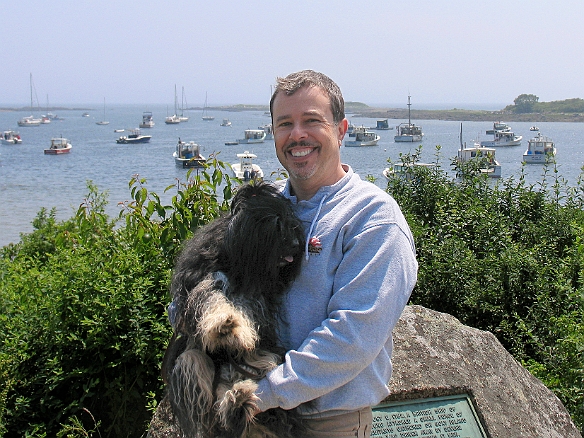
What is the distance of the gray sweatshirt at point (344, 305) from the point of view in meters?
2.03

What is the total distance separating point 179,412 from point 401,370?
65.8 inches

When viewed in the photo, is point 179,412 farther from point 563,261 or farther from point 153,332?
point 563,261

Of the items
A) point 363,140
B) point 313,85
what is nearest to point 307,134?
point 313,85

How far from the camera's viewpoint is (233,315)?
2.17m

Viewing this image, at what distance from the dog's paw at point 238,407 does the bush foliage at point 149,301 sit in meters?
1.96

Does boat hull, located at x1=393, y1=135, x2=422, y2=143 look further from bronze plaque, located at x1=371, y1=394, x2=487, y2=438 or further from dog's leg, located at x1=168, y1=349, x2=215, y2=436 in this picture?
dog's leg, located at x1=168, y1=349, x2=215, y2=436

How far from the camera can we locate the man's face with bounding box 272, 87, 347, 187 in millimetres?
2346

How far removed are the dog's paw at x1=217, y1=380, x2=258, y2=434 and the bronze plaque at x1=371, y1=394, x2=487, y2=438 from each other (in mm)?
1316

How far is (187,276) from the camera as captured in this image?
2.46 metres

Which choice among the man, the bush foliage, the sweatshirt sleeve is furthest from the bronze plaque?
the sweatshirt sleeve

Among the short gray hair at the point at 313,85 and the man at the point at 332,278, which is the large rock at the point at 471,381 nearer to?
the man at the point at 332,278

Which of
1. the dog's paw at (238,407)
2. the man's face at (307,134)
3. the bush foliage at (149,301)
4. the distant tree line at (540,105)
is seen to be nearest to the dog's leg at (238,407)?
the dog's paw at (238,407)

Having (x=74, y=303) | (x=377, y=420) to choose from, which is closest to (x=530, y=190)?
(x=377, y=420)

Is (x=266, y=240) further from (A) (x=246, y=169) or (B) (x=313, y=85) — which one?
(A) (x=246, y=169)
